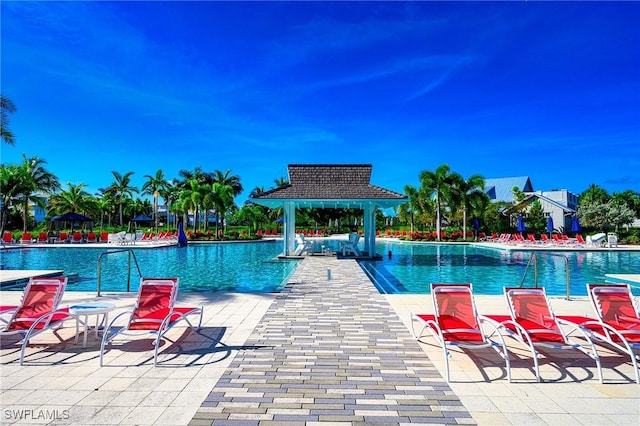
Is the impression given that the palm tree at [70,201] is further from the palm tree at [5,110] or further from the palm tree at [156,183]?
the palm tree at [5,110]

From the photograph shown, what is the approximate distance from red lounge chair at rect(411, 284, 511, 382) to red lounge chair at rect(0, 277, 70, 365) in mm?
4925

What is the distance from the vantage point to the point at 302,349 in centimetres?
478

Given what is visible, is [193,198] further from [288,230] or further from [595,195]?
[595,195]

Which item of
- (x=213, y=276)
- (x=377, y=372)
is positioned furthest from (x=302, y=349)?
(x=213, y=276)

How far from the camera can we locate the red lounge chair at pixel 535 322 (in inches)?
169

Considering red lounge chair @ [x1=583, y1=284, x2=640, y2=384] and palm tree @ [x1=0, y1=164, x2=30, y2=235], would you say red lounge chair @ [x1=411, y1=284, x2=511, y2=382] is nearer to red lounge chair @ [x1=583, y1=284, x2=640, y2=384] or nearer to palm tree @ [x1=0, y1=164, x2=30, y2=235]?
red lounge chair @ [x1=583, y1=284, x2=640, y2=384]

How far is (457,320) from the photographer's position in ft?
15.6

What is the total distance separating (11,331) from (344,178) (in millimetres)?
14540

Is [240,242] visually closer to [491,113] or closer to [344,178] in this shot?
[344,178]

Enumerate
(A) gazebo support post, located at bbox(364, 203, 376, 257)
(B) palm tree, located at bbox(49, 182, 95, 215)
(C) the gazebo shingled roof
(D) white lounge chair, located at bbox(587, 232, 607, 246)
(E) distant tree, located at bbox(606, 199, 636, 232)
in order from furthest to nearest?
1. (B) palm tree, located at bbox(49, 182, 95, 215)
2. (E) distant tree, located at bbox(606, 199, 636, 232)
3. (D) white lounge chair, located at bbox(587, 232, 607, 246)
4. (A) gazebo support post, located at bbox(364, 203, 376, 257)
5. (C) the gazebo shingled roof

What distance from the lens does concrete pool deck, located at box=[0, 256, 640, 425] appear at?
310 centimetres

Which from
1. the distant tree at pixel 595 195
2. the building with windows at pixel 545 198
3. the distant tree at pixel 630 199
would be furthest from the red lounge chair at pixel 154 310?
the distant tree at pixel 630 199

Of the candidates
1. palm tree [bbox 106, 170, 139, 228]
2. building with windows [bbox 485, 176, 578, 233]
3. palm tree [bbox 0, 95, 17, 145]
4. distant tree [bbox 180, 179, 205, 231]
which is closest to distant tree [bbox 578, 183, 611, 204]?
building with windows [bbox 485, 176, 578, 233]

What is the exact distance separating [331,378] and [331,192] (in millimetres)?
13437
